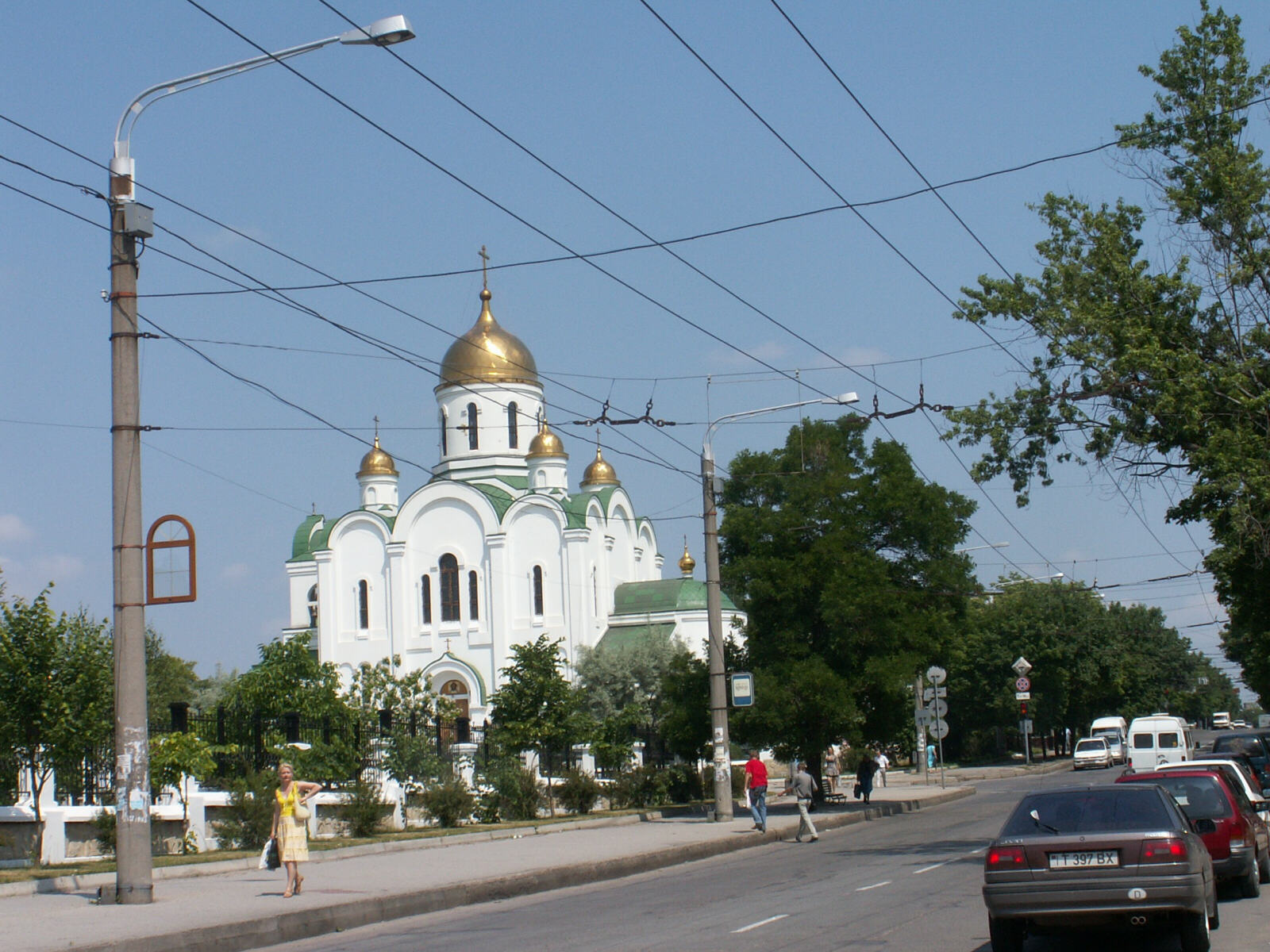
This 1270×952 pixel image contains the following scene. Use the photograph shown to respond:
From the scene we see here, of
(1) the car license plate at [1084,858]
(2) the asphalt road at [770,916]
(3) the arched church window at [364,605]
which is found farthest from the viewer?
(3) the arched church window at [364,605]

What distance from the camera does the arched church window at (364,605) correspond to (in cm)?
6316

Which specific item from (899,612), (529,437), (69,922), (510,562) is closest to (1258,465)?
(899,612)

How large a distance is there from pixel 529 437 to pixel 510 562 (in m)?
7.40

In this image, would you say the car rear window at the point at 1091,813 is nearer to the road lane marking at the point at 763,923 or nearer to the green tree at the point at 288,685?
the road lane marking at the point at 763,923

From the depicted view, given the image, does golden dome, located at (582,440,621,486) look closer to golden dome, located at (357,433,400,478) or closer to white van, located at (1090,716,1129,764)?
golden dome, located at (357,433,400,478)

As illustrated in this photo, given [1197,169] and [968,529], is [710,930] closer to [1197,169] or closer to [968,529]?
[1197,169]

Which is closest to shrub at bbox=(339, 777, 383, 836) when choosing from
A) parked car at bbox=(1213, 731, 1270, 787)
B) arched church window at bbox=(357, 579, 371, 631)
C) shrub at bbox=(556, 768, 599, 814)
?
shrub at bbox=(556, 768, 599, 814)

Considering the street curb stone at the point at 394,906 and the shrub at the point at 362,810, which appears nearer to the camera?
the street curb stone at the point at 394,906

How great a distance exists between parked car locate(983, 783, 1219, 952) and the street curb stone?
6.54m

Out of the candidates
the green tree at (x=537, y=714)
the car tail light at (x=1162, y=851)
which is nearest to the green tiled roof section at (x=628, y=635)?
the green tree at (x=537, y=714)

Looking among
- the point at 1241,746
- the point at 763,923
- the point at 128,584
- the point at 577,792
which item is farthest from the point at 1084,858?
the point at 1241,746

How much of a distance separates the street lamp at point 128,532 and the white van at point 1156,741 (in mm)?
35053

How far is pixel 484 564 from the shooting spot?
62.3 metres

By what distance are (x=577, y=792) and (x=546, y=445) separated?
35.1 metres
